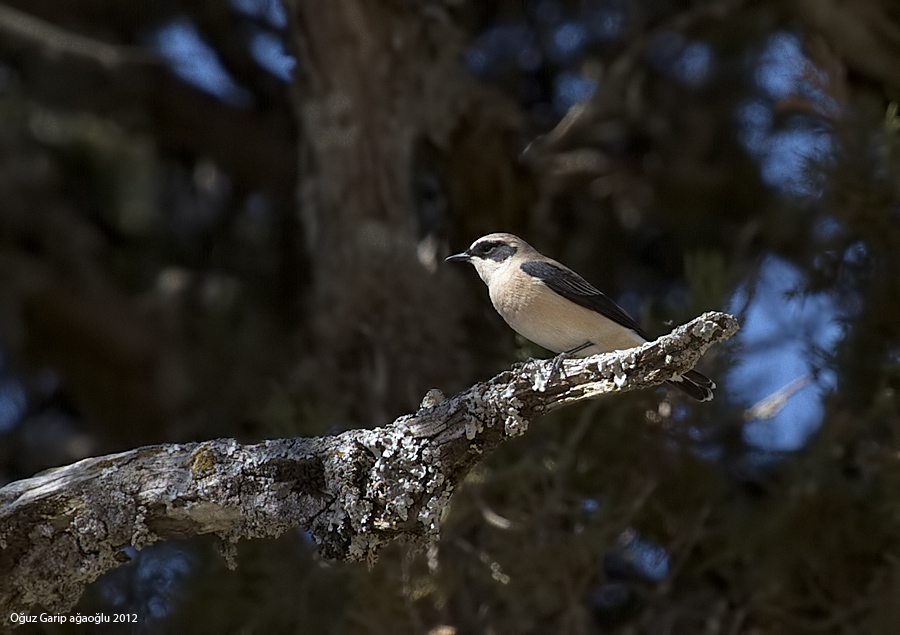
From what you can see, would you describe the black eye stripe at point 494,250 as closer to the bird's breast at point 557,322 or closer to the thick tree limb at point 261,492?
the bird's breast at point 557,322

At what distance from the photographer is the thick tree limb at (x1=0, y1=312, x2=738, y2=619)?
11.8 feet

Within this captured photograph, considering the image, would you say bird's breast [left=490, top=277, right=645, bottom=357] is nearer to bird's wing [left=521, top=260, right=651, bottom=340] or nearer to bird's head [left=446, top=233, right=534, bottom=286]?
bird's wing [left=521, top=260, right=651, bottom=340]

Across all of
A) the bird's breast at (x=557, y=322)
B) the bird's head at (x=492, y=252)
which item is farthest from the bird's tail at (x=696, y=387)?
the bird's head at (x=492, y=252)

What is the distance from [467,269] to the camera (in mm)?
7938

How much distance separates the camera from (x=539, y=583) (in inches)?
237

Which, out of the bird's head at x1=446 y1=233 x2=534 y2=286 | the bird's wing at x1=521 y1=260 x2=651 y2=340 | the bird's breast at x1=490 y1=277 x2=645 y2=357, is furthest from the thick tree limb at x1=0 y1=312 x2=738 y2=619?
the bird's head at x1=446 y1=233 x2=534 y2=286

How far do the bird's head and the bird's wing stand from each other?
1.56 feet

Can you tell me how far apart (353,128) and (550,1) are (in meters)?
2.62

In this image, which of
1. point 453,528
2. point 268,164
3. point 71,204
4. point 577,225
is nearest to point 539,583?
point 453,528

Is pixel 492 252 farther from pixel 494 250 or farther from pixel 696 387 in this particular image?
pixel 696 387

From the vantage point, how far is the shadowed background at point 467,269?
20.0 ft

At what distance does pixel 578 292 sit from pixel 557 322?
201mm

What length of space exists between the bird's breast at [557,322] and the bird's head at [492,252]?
25.2 inches

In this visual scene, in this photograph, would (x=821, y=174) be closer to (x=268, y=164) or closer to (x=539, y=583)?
(x=539, y=583)
